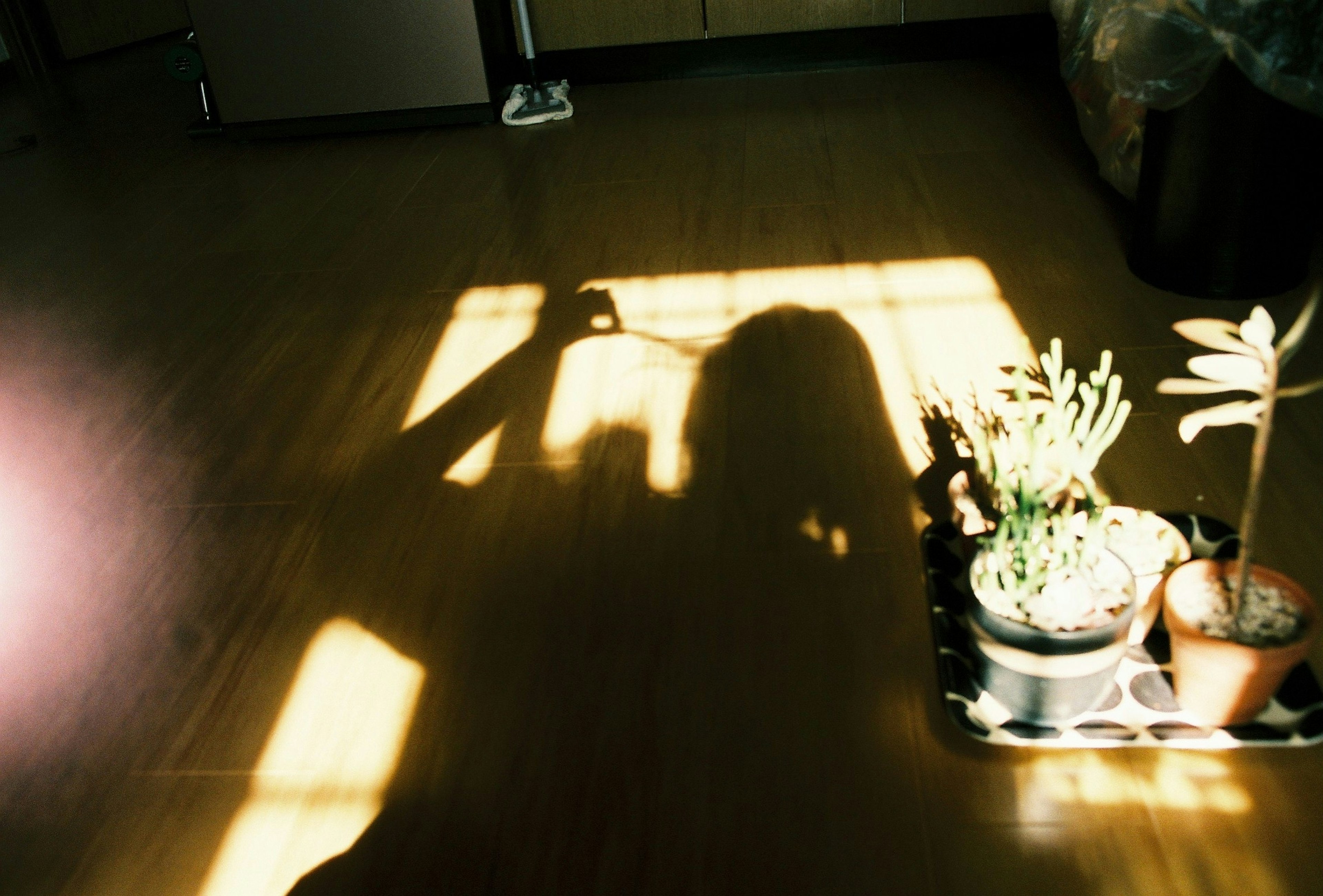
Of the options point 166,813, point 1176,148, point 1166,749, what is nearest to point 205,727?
point 166,813

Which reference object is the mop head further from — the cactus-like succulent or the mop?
the cactus-like succulent

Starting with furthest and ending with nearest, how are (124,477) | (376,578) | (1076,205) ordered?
(1076,205), (124,477), (376,578)

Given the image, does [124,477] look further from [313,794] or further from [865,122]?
[865,122]

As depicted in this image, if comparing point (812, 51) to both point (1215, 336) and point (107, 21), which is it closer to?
point (1215, 336)

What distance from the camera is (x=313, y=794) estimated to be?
1.22m

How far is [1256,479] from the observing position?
1048mm

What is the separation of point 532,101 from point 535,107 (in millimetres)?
41

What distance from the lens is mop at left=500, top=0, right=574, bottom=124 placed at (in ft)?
11.5

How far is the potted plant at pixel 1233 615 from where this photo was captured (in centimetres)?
100

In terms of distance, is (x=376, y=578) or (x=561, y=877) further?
(x=376, y=578)

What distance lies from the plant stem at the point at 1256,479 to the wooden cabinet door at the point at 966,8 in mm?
2947

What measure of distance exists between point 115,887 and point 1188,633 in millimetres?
1224

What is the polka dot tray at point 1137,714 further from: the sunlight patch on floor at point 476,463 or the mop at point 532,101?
the mop at point 532,101

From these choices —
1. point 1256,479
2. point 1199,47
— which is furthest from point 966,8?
point 1256,479
